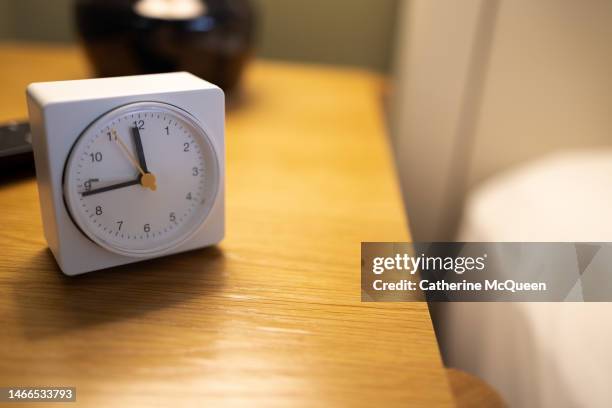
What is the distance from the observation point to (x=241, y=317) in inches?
16.1

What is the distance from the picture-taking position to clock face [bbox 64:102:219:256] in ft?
1.33

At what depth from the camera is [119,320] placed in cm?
39

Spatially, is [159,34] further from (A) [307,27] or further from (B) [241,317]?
(A) [307,27]

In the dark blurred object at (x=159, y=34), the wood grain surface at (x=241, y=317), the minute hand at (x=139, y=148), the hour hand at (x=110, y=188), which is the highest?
the dark blurred object at (x=159, y=34)

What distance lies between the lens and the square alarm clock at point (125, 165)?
394 mm

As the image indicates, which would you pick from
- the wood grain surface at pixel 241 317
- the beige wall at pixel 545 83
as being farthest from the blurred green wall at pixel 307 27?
the wood grain surface at pixel 241 317

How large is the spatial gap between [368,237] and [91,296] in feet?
0.82

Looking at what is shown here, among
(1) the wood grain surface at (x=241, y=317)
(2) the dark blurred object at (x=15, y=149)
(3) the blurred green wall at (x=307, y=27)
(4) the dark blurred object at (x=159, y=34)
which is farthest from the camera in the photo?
(3) the blurred green wall at (x=307, y=27)

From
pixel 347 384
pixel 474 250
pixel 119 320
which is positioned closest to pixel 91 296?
pixel 119 320

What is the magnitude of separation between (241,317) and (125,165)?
143 millimetres

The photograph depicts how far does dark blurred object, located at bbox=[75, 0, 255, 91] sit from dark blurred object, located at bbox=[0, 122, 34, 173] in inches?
8.8

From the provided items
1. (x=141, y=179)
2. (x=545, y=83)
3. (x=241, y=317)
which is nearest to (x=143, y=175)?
(x=141, y=179)

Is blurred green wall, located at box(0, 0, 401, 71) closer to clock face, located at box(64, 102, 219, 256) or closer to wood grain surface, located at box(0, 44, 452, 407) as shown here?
wood grain surface, located at box(0, 44, 452, 407)

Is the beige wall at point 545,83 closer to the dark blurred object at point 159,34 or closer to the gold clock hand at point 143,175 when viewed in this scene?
the dark blurred object at point 159,34
